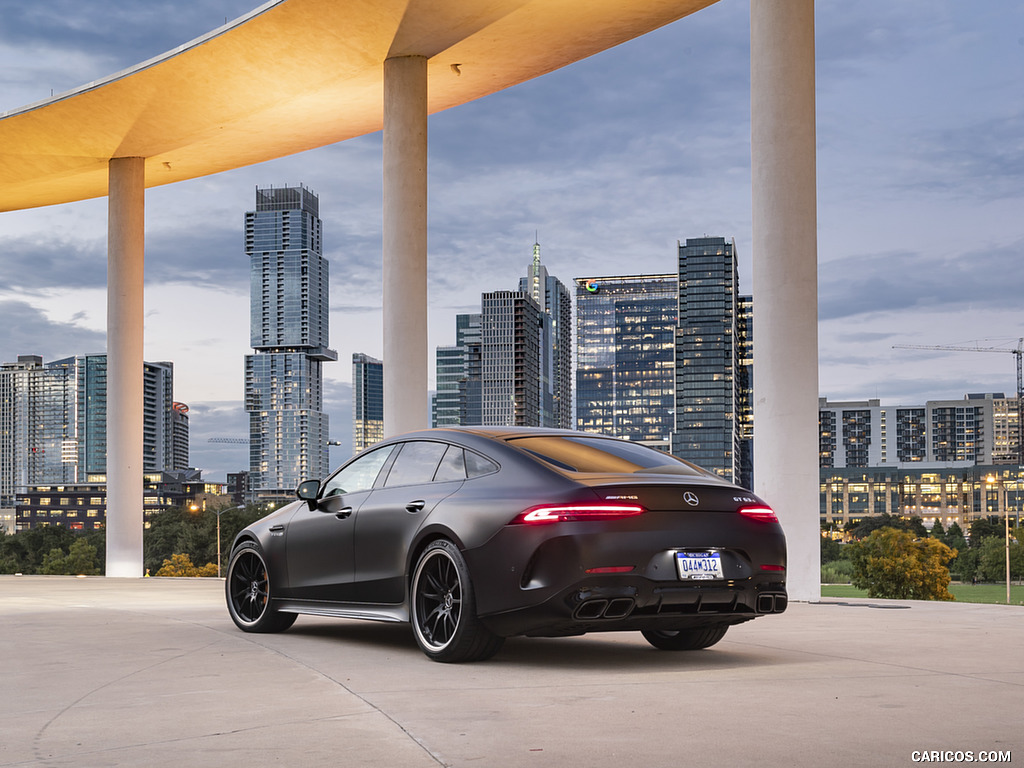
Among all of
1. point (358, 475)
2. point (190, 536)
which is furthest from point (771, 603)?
point (190, 536)

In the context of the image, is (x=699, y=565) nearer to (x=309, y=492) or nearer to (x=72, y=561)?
(x=309, y=492)

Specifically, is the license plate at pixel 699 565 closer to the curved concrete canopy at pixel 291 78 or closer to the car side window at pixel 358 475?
the car side window at pixel 358 475

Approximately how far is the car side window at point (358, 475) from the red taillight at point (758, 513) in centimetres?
236

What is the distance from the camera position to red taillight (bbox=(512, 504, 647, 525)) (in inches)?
243

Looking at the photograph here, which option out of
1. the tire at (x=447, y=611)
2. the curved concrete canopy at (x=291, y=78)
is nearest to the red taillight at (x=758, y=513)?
the tire at (x=447, y=611)

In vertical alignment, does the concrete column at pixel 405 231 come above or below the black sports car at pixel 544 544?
above

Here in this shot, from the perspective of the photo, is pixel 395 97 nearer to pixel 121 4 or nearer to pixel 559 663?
pixel 559 663

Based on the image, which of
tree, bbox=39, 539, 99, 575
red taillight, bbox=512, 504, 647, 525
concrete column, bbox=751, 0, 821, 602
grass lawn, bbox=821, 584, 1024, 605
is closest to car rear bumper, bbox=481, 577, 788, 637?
red taillight, bbox=512, 504, 647, 525

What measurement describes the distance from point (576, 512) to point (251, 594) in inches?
138

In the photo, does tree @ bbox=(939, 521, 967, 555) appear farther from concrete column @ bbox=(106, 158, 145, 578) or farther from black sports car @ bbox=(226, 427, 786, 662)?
black sports car @ bbox=(226, 427, 786, 662)

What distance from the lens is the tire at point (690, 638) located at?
23.6 ft

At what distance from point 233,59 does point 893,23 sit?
440ft

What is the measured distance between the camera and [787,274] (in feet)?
41.5

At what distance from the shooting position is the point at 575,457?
22.3ft
